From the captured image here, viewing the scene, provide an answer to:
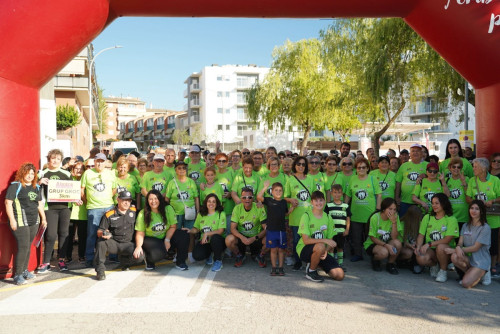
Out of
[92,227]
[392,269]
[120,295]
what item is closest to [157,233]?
[92,227]

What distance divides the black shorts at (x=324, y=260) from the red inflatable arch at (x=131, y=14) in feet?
11.9

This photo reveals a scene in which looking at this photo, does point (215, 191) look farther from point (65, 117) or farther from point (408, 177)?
point (65, 117)

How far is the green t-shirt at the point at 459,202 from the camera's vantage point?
7.15 m

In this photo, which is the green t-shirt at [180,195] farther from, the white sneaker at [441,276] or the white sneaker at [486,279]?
the white sneaker at [486,279]

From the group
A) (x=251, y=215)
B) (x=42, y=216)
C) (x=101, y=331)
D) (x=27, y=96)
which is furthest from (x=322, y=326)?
(x=27, y=96)

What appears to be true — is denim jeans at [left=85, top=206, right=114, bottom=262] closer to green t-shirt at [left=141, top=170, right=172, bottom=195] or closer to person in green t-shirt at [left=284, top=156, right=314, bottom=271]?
green t-shirt at [left=141, top=170, right=172, bottom=195]

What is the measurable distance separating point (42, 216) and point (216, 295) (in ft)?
10.3

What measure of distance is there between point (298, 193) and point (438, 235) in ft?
7.49

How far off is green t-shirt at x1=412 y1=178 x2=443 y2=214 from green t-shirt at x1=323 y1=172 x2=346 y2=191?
126cm

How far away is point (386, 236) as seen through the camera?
716cm

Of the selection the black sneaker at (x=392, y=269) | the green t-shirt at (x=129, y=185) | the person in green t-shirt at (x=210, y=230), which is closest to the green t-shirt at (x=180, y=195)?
the person in green t-shirt at (x=210, y=230)

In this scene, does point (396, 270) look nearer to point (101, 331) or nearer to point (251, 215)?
point (251, 215)

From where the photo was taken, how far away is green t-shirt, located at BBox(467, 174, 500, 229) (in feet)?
22.4

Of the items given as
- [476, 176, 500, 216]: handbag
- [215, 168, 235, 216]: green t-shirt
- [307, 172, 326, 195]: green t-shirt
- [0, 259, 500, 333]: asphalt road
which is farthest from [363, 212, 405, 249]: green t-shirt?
[215, 168, 235, 216]: green t-shirt
